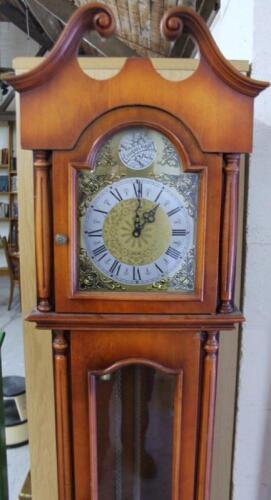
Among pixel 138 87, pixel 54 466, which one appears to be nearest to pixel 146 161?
pixel 138 87

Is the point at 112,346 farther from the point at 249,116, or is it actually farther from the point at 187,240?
the point at 249,116

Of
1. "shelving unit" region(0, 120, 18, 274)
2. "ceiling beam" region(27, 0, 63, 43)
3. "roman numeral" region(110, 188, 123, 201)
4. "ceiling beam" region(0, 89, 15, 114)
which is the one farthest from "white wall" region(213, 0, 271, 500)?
"shelving unit" region(0, 120, 18, 274)

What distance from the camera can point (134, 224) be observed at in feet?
2.60

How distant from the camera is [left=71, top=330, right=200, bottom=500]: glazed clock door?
79 centimetres

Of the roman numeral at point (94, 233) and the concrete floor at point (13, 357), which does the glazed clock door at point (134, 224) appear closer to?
the roman numeral at point (94, 233)

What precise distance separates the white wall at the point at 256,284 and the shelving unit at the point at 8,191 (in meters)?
4.74

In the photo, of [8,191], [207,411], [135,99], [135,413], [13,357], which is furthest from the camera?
[8,191]

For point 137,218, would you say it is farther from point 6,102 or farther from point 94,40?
point 6,102

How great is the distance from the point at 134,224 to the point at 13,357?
2.42 metres

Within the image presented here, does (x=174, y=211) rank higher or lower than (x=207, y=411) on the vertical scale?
higher

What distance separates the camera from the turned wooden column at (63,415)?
79 centimetres

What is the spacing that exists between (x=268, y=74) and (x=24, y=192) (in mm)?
673

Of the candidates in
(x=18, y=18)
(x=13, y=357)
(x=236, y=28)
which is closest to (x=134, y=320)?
(x=236, y=28)

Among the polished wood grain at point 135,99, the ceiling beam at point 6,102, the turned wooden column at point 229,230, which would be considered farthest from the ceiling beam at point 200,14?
the ceiling beam at point 6,102
